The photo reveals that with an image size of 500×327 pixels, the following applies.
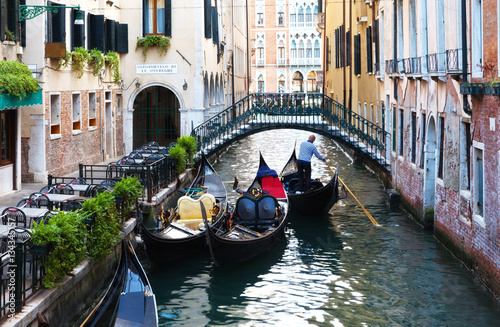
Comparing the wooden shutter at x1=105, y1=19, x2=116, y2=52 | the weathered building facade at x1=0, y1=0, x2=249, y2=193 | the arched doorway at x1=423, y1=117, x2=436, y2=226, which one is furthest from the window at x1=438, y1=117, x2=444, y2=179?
the wooden shutter at x1=105, y1=19, x2=116, y2=52

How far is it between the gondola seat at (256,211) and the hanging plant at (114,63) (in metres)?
8.34

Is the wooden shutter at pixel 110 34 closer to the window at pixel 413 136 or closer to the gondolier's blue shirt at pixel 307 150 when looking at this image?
the gondolier's blue shirt at pixel 307 150

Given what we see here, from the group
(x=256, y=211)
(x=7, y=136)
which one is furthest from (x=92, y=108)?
(x=256, y=211)

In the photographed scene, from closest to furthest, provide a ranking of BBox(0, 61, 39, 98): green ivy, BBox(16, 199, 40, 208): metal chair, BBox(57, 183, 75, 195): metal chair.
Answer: BBox(16, 199, 40, 208): metal chair < BBox(57, 183, 75, 195): metal chair < BBox(0, 61, 39, 98): green ivy

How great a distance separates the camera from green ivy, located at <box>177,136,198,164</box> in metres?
16.7

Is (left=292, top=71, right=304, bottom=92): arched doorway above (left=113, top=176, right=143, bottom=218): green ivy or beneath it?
above

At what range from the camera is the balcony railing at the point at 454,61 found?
962 centimetres

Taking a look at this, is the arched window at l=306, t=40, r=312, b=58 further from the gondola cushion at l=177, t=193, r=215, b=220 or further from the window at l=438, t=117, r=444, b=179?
the gondola cushion at l=177, t=193, r=215, b=220

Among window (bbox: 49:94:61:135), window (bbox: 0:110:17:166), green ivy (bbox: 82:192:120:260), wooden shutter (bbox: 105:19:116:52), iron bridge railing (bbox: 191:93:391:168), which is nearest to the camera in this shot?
green ivy (bbox: 82:192:120:260)

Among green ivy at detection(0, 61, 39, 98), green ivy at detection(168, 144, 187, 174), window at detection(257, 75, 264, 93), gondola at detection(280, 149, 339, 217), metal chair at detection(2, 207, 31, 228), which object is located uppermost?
window at detection(257, 75, 264, 93)

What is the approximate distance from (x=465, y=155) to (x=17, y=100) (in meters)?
6.69

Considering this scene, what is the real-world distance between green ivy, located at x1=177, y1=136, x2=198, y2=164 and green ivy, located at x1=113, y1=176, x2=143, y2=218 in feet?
21.5

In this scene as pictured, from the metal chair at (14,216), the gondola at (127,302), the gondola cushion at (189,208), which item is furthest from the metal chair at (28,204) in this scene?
the gondola cushion at (189,208)

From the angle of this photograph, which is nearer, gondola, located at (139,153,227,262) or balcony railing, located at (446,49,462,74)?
balcony railing, located at (446,49,462,74)
